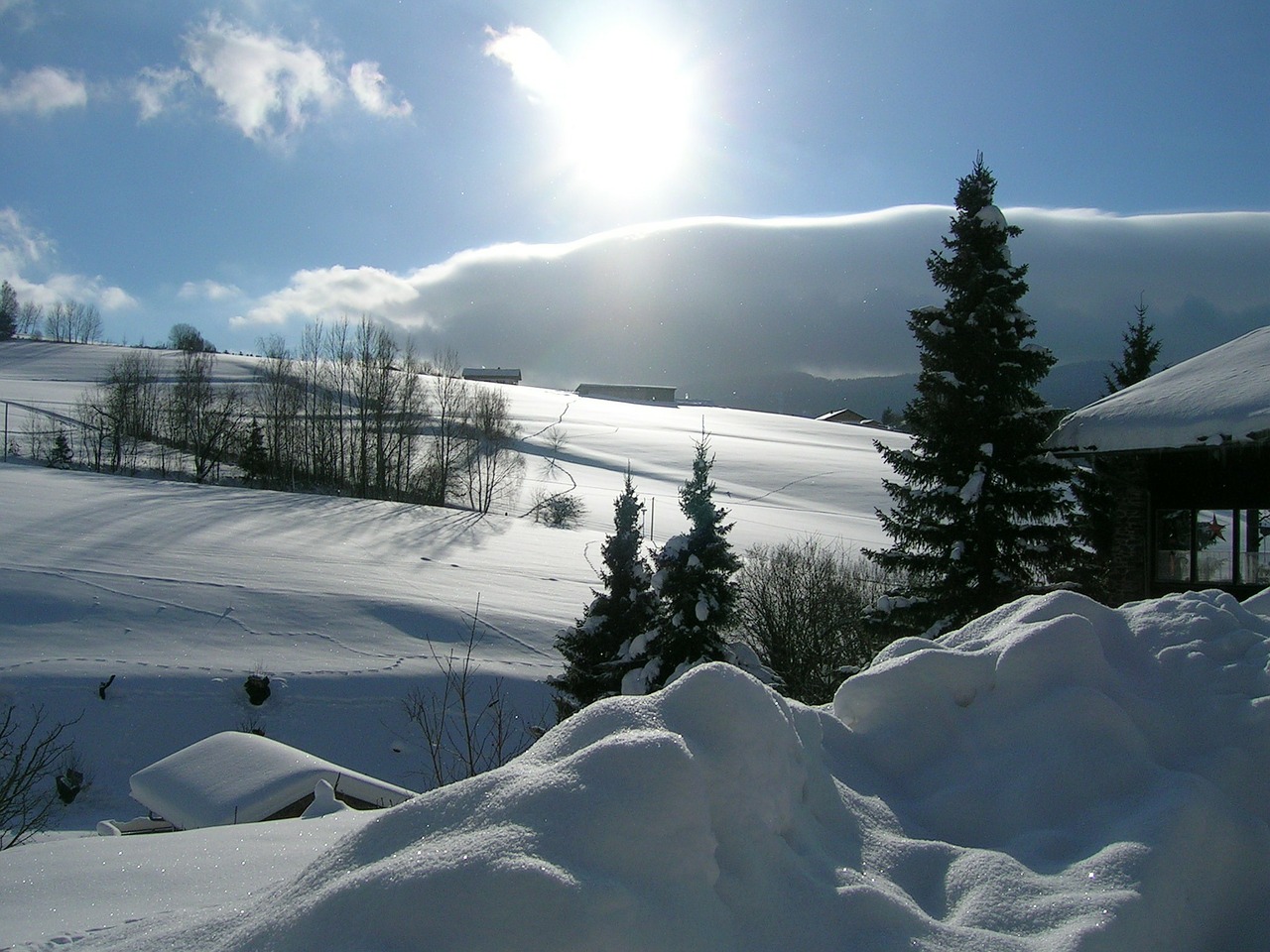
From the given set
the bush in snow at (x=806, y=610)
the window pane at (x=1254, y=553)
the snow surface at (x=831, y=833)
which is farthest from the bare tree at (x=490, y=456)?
the snow surface at (x=831, y=833)

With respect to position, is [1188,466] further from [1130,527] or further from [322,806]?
[322,806]

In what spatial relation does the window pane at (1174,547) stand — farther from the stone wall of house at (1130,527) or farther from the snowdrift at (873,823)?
the snowdrift at (873,823)

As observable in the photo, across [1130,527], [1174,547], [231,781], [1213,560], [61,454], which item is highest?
[61,454]

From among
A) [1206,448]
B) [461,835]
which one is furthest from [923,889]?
[1206,448]

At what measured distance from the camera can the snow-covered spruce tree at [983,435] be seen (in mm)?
13234

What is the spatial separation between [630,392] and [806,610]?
3277 inches

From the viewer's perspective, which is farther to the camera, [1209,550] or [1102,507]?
[1102,507]

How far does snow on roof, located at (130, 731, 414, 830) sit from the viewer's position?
839 centimetres

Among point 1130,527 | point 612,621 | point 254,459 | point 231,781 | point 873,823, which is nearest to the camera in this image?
point 873,823

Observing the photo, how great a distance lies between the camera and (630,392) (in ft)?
361

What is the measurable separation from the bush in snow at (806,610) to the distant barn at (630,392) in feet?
250

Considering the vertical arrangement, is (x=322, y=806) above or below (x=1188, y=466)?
below

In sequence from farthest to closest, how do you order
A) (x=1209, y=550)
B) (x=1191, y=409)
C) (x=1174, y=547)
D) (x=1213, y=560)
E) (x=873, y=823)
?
(x=1174, y=547) → (x=1209, y=550) → (x=1213, y=560) → (x=1191, y=409) → (x=873, y=823)

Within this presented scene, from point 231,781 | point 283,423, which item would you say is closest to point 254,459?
point 283,423
